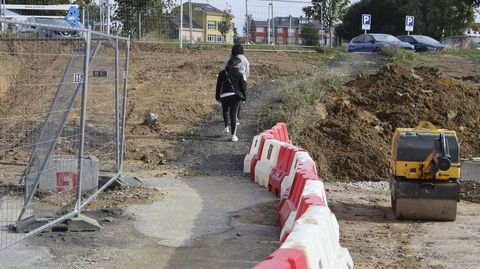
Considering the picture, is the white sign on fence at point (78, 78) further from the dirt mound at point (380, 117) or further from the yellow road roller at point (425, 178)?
the dirt mound at point (380, 117)

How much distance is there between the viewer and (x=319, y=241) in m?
5.15

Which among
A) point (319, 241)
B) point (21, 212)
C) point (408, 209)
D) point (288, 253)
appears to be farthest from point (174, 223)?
point (288, 253)

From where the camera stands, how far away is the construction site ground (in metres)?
7.39

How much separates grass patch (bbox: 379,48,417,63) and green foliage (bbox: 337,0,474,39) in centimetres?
2488

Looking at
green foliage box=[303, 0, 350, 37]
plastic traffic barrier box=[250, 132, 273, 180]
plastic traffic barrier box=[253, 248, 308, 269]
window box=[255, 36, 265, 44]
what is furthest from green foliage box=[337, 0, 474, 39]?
plastic traffic barrier box=[253, 248, 308, 269]

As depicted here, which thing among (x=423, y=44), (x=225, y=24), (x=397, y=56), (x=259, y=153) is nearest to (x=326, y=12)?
(x=225, y=24)

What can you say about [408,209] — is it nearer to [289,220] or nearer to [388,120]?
[289,220]

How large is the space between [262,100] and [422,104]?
361 centimetres

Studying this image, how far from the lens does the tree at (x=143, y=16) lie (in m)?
27.4

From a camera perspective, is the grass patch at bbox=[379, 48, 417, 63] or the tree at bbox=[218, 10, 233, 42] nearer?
the grass patch at bbox=[379, 48, 417, 63]

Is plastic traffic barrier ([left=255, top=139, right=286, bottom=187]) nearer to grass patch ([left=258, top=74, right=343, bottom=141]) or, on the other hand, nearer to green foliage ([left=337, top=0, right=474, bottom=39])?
grass patch ([left=258, top=74, right=343, bottom=141])

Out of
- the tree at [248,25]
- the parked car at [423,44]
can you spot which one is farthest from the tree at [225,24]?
the parked car at [423,44]

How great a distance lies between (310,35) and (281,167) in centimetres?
2288

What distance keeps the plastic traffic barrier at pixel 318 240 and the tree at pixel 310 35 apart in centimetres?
2620
